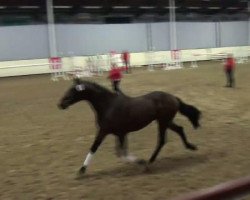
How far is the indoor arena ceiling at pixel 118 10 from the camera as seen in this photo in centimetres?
3694

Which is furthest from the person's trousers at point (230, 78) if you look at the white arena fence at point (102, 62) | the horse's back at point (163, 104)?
the horse's back at point (163, 104)

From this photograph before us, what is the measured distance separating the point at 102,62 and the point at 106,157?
2352 cm

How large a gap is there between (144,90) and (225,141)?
10.5 metres

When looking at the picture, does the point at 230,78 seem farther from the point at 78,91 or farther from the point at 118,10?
the point at 118,10

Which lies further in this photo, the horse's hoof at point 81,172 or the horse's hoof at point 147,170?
the horse's hoof at point 147,170

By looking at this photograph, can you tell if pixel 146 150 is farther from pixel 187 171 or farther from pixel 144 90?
pixel 144 90

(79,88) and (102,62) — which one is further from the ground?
(79,88)

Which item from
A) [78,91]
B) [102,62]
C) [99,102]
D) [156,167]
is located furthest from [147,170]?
[102,62]

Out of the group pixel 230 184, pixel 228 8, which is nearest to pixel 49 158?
pixel 230 184

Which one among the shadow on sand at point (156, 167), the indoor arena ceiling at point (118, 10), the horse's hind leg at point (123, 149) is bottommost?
the shadow on sand at point (156, 167)

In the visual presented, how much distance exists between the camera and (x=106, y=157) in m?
8.44

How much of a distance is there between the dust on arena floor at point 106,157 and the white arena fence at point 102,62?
15556mm

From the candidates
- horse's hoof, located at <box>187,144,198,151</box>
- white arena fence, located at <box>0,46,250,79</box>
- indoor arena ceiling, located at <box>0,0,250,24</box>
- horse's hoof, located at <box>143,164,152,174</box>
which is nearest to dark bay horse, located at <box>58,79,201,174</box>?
horse's hoof, located at <box>143,164,152,174</box>

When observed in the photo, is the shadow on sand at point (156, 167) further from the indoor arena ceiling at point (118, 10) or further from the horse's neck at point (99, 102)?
the indoor arena ceiling at point (118, 10)
